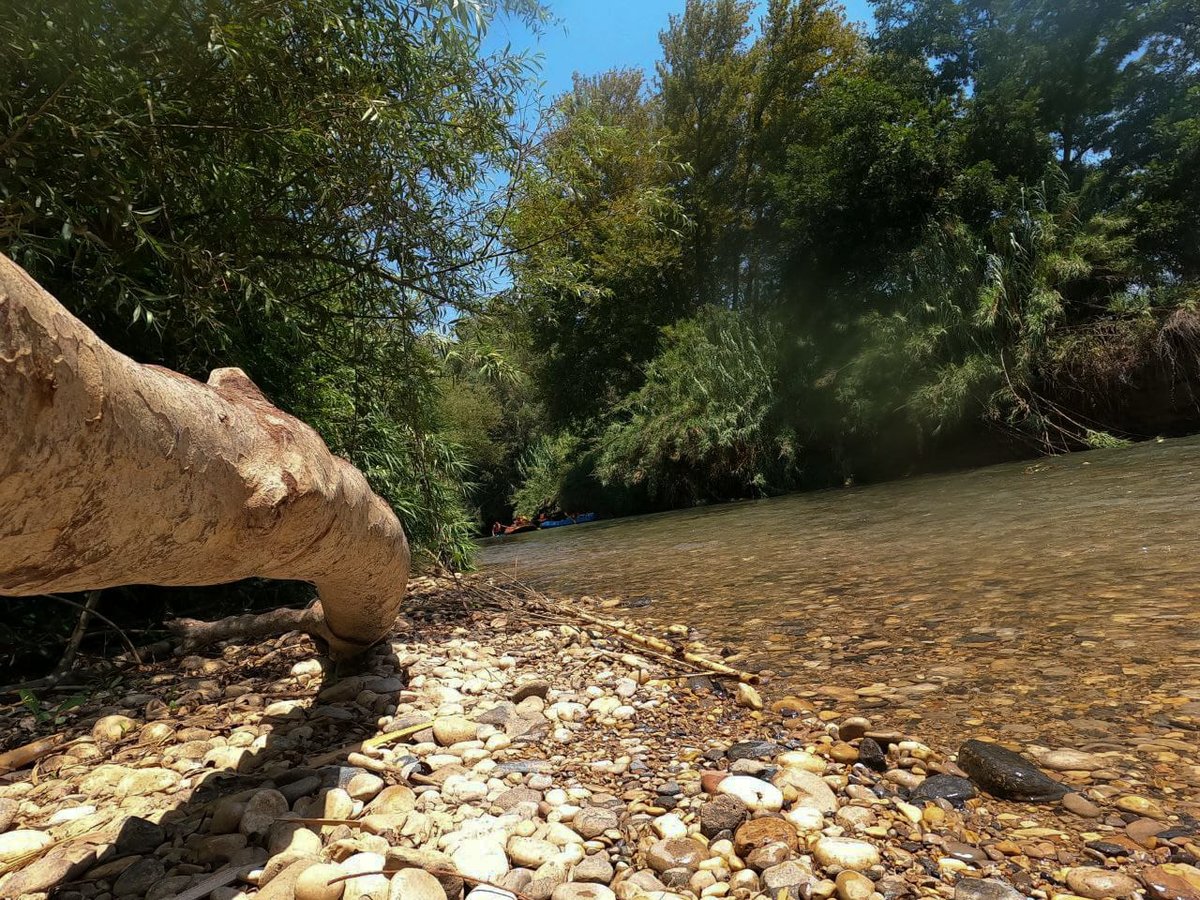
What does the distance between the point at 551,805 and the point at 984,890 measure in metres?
1.05

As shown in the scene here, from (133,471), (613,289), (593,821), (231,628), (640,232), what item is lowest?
(593,821)

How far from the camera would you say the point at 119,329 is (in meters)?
3.53

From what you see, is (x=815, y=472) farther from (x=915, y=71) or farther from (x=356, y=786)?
(x=356, y=786)

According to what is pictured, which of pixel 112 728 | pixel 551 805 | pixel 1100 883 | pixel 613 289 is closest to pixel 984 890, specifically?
pixel 1100 883

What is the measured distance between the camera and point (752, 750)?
81.7 inches

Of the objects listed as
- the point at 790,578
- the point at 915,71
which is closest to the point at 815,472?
the point at 915,71

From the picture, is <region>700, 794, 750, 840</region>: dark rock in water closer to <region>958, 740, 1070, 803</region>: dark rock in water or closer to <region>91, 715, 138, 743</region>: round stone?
<region>958, 740, 1070, 803</region>: dark rock in water

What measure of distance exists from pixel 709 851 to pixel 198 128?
3577mm

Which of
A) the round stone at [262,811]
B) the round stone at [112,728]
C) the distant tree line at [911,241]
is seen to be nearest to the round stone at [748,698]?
the round stone at [262,811]

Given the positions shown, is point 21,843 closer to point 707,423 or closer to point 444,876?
point 444,876

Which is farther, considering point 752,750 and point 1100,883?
point 752,750

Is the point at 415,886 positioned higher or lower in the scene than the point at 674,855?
higher

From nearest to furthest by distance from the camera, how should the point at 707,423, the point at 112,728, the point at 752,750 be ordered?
1. the point at 752,750
2. the point at 112,728
3. the point at 707,423

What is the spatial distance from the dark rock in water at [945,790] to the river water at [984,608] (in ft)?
1.04
